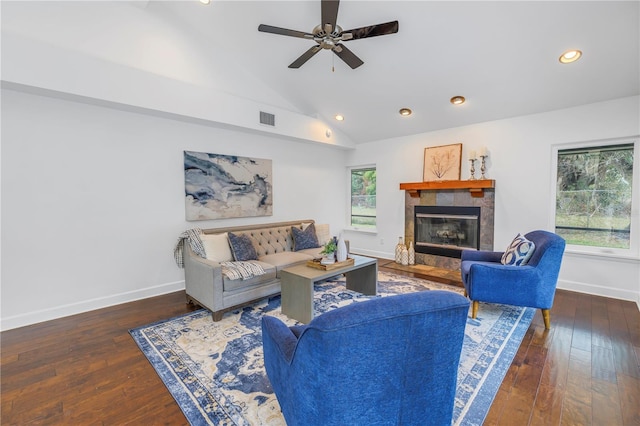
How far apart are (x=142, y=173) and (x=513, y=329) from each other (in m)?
4.55

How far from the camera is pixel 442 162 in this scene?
494cm

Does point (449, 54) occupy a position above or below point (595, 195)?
above

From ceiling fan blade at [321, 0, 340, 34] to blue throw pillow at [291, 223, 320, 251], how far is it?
2.80 metres

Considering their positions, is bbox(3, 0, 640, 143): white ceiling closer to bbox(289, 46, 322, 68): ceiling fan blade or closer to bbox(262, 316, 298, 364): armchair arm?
bbox(289, 46, 322, 68): ceiling fan blade

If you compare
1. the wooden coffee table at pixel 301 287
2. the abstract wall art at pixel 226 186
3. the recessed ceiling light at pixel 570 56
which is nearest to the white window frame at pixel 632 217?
the recessed ceiling light at pixel 570 56

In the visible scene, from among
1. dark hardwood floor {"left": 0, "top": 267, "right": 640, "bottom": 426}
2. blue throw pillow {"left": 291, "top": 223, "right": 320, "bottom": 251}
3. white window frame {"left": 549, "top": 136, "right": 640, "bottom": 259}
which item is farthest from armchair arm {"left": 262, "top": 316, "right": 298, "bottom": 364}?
white window frame {"left": 549, "top": 136, "right": 640, "bottom": 259}

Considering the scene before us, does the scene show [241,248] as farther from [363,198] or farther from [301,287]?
[363,198]

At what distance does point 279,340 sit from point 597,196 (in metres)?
4.62

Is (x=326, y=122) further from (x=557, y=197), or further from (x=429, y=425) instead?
(x=429, y=425)

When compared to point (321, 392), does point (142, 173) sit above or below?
above

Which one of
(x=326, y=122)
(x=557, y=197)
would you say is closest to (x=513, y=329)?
(x=557, y=197)

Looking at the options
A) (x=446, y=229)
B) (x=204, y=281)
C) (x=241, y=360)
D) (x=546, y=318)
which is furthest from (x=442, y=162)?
(x=241, y=360)

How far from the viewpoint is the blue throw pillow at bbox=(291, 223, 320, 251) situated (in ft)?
14.5

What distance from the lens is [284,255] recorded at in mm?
3977
